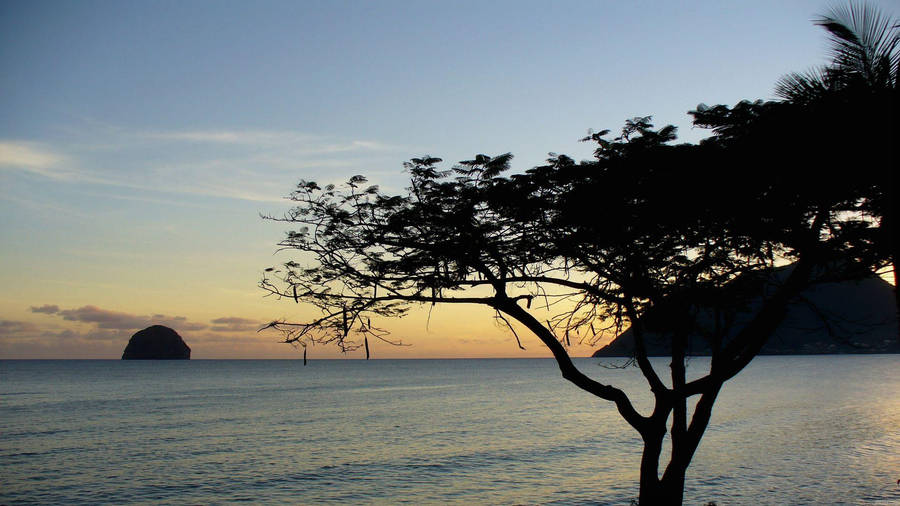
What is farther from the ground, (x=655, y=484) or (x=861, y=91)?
(x=861, y=91)

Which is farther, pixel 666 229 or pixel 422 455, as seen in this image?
pixel 422 455

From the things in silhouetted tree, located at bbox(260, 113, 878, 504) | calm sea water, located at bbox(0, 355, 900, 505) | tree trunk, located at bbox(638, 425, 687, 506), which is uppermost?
silhouetted tree, located at bbox(260, 113, 878, 504)

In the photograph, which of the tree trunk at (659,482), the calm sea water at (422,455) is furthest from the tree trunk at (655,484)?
the calm sea water at (422,455)

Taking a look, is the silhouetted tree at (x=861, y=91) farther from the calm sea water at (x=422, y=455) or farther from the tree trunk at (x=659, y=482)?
the calm sea water at (x=422, y=455)

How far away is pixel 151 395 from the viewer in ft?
272

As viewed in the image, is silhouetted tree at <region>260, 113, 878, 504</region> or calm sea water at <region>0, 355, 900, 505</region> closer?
silhouetted tree at <region>260, 113, 878, 504</region>

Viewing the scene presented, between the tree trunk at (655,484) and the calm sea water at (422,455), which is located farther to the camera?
the calm sea water at (422,455)

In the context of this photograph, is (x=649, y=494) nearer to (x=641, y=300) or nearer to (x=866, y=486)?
(x=641, y=300)

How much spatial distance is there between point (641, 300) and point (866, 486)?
17460 mm

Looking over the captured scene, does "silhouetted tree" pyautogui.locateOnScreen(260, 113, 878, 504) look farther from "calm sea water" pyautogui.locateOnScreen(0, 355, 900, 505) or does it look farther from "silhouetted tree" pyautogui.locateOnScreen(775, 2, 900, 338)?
"calm sea water" pyautogui.locateOnScreen(0, 355, 900, 505)

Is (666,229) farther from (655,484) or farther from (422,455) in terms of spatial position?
(422,455)


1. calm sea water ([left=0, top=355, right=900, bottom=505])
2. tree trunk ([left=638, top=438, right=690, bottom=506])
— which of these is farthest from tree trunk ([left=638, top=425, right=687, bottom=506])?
calm sea water ([left=0, top=355, right=900, bottom=505])

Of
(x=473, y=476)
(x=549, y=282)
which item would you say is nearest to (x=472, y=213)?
(x=549, y=282)

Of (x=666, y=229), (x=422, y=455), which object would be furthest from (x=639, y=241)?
(x=422, y=455)
